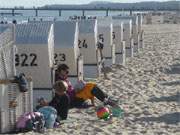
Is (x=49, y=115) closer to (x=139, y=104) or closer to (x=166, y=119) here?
(x=166, y=119)

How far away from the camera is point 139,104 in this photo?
11.9m

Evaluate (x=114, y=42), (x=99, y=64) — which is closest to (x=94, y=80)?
(x=99, y=64)

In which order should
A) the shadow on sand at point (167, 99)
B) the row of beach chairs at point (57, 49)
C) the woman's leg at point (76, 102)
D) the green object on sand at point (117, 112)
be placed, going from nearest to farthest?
the green object on sand at point (117, 112) < the row of beach chairs at point (57, 49) < the woman's leg at point (76, 102) < the shadow on sand at point (167, 99)

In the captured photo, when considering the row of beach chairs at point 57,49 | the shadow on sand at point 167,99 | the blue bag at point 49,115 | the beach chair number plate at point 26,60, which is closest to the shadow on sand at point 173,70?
the row of beach chairs at point 57,49

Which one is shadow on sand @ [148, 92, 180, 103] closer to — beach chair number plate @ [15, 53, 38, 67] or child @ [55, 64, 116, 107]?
child @ [55, 64, 116, 107]

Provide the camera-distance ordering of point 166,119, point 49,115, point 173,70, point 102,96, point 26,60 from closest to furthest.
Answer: point 49,115
point 166,119
point 102,96
point 26,60
point 173,70

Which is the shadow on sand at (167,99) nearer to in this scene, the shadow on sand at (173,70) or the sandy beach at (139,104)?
the sandy beach at (139,104)

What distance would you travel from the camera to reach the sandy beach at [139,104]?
945cm

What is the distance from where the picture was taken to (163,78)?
16250 mm

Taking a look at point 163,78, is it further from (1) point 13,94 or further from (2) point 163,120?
(1) point 13,94

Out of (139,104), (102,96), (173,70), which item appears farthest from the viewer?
(173,70)

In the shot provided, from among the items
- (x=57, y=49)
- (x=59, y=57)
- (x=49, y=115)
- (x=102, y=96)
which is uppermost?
(x=57, y=49)

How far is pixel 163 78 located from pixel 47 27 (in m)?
5.66

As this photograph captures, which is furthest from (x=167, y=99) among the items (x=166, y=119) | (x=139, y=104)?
(x=166, y=119)
